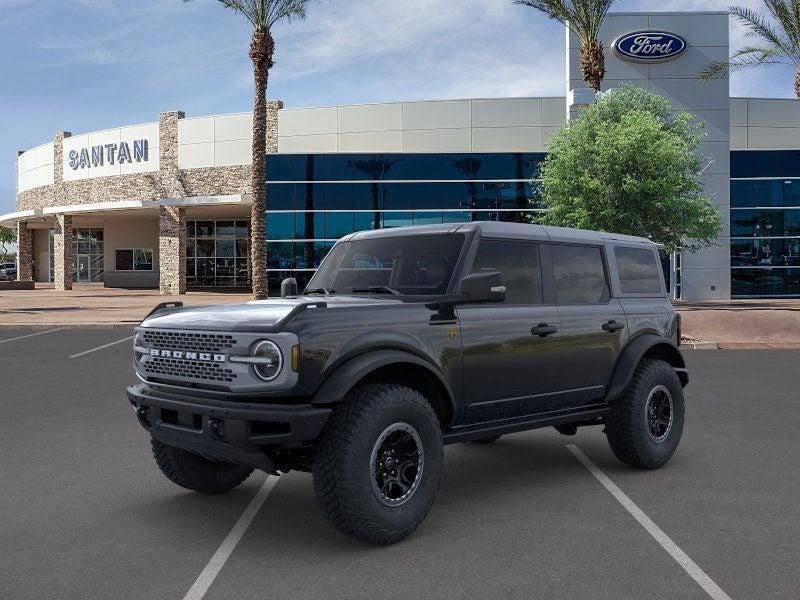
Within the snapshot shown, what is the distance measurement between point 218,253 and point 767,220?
110 ft

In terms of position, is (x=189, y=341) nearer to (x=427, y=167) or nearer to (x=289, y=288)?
(x=289, y=288)

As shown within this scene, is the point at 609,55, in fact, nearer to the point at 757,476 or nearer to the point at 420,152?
the point at 420,152

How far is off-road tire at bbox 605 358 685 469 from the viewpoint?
609 cm

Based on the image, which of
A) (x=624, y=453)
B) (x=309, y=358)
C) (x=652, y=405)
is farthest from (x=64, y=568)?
(x=652, y=405)

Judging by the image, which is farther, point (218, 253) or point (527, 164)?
point (218, 253)

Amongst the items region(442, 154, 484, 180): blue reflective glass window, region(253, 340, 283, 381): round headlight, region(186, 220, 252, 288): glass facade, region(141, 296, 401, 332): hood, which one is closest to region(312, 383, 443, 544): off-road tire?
region(253, 340, 283, 381): round headlight

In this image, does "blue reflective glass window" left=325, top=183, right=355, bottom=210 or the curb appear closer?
the curb

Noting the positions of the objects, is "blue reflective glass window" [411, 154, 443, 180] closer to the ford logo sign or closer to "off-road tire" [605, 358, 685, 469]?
the ford logo sign

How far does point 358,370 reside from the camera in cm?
432

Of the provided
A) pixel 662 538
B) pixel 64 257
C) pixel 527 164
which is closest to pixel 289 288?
pixel 662 538

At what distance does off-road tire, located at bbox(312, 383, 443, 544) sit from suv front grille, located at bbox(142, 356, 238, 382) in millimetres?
687

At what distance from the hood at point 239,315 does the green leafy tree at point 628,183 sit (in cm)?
2196

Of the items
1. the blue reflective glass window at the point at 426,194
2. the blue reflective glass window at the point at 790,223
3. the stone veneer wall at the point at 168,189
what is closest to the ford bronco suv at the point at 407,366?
the blue reflective glass window at the point at 426,194

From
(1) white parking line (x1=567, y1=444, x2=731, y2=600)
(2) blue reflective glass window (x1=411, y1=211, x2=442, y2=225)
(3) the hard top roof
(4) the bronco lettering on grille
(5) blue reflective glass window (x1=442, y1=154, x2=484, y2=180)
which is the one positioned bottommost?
(1) white parking line (x1=567, y1=444, x2=731, y2=600)
